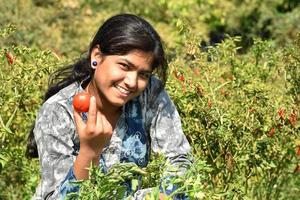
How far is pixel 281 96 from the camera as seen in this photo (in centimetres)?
364

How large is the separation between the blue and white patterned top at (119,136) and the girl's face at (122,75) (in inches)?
7.5

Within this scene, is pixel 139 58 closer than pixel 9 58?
Yes

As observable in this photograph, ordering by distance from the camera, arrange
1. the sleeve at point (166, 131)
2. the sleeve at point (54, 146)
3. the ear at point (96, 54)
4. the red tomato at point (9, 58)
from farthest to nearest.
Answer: the red tomato at point (9, 58) < the sleeve at point (166, 131) < the ear at point (96, 54) < the sleeve at point (54, 146)

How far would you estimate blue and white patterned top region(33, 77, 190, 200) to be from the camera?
8.84 ft

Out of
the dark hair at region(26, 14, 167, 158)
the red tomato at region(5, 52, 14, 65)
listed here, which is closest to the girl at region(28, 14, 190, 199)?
the dark hair at region(26, 14, 167, 158)

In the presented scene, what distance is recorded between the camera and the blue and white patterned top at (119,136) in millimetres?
2693

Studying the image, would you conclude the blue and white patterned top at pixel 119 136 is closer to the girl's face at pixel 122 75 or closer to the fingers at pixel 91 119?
the girl's face at pixel 122 75

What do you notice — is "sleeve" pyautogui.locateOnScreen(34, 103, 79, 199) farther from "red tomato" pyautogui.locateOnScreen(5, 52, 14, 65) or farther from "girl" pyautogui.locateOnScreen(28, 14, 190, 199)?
"red tomato" pyautogui.locateOnScreen(5, 52, 14, 65)

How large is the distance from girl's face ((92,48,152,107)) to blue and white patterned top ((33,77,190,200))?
19cm

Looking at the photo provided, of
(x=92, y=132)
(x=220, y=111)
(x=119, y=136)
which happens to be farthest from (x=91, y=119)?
(x=220, y=111)

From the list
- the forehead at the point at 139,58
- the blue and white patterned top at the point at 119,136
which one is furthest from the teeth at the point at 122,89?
the blue and white patterned top at the point at 119,136

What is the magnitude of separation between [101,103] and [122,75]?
0.23m

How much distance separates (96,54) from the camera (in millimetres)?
2816

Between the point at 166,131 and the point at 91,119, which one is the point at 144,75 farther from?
the point at 91,119
